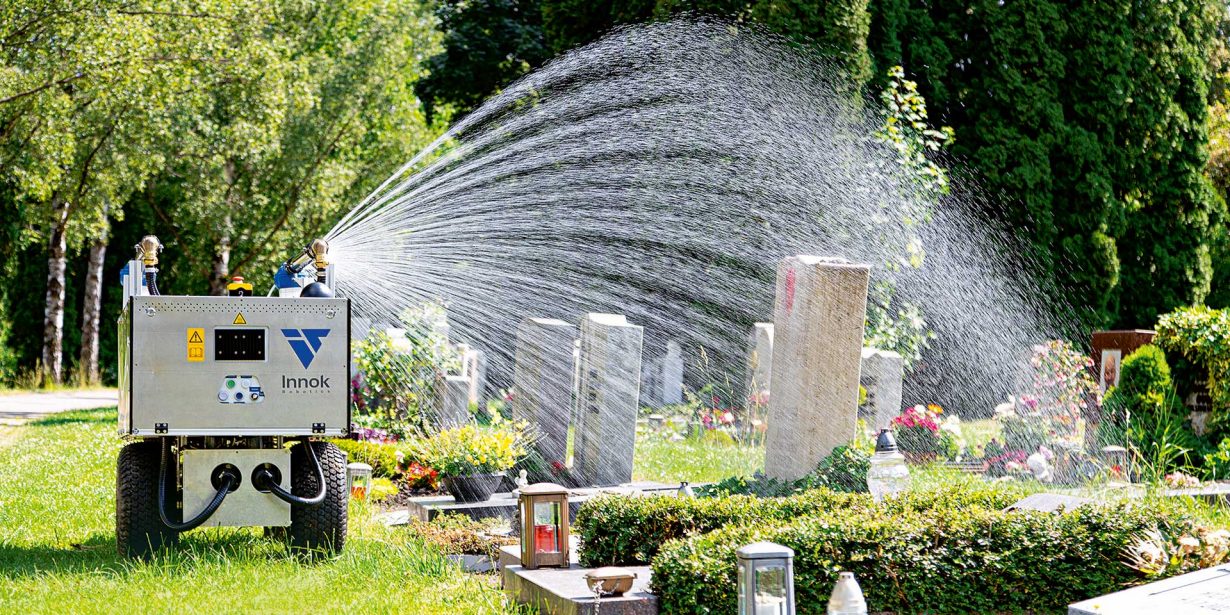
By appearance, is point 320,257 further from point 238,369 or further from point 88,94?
point 88,94

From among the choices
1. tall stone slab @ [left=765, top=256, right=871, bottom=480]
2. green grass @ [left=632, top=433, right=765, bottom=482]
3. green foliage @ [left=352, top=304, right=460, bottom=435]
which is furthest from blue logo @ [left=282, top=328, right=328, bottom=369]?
green foliage @ [left=352, top=304, right=460, bottom=435]

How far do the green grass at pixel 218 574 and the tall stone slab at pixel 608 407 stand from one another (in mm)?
2155

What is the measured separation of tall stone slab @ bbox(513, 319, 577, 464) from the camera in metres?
11.8

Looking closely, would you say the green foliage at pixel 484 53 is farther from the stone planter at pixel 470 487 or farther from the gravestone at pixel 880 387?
the stone planter at pixel 470 487

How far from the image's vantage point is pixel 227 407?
7.50 metres

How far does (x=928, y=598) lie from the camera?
19.8 ft

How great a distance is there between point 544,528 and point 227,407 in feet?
6.76

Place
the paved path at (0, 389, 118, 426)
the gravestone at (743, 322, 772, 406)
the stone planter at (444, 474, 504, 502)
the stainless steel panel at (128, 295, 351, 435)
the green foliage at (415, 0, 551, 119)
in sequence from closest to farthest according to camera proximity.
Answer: the stainless steel panel at (128, 295, 351, 435) → the stone planter at (444, 474, 504, 502) → the gravestone at (743, 322, 772, 406) → the paved path at (0, 389, 118, 426) → the green foliage at (415, 0, 551, 119)

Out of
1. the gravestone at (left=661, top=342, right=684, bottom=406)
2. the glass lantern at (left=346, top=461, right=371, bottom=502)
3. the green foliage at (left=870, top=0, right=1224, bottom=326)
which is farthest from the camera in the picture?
the green foliage at (left=870, top=0, right=1224, bottom=326)

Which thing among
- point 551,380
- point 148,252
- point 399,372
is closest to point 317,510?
point 148,252

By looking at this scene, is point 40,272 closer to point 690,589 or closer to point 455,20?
point 455,20

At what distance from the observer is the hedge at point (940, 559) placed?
5.98 m

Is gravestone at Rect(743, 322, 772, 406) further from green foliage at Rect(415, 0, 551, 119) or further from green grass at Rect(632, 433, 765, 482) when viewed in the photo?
green foliage at Rect(415, 0, 551, 119)

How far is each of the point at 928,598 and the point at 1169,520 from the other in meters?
1.43
